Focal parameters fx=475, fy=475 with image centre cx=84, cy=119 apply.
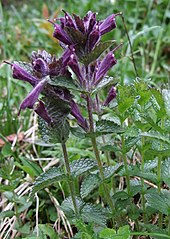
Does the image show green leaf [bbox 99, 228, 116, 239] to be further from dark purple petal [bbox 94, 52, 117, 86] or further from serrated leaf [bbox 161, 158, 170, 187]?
dark purple petal [bbox 94, 52, 117, 86]

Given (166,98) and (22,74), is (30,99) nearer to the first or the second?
(22,74)

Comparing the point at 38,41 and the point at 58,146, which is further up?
the point at 38,41

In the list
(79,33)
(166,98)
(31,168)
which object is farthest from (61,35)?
(31,168)

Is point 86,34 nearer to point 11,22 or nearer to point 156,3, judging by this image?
point 156,3

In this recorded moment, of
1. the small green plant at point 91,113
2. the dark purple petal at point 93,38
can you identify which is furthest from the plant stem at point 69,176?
the dark purple petal at point 93,38

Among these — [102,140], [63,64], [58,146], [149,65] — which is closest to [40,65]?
[63,64]

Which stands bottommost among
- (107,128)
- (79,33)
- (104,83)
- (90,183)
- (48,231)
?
(48,231)
